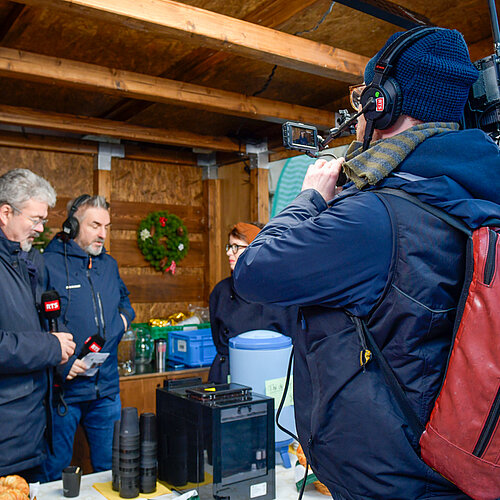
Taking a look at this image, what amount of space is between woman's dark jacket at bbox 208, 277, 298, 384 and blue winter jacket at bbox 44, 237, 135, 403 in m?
0.62

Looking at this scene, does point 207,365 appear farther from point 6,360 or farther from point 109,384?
point 6,360

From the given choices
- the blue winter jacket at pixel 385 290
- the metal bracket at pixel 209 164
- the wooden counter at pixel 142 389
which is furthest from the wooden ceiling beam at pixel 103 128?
the blue winter jacket at pixel 385 290

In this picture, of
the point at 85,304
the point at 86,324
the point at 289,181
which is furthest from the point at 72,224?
the point at 289,181

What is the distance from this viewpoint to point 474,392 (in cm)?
88

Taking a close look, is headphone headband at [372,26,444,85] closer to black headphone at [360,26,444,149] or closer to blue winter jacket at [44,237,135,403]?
black headphone at [360,26,444,149]

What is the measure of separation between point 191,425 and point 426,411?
3.09ft

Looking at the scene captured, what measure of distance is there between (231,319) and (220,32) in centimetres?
153

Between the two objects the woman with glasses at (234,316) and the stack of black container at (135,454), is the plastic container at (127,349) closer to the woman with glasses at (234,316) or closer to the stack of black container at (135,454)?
the woman with glasses at (234,316)

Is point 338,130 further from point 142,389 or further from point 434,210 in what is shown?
point 142,389

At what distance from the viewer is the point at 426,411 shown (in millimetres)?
956

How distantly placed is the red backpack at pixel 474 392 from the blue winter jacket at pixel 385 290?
0.04 meters

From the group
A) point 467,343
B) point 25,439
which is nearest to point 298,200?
point 467,343

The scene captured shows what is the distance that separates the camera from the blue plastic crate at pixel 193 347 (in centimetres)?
427

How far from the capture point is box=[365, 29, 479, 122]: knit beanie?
1.04 metres
